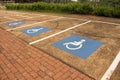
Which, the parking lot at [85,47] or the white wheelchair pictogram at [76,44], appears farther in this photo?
the white wheelchair pictogram at [76,44]

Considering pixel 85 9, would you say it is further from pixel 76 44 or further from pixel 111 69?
pixel 111 69

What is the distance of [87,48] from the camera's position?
454 centimetres

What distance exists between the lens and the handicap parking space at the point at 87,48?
3.61 meters

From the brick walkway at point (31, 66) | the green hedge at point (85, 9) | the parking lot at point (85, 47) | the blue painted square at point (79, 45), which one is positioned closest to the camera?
the brick walkway at point (31, 66)

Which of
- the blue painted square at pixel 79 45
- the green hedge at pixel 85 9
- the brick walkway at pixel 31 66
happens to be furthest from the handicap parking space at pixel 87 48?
the green hedge at pixel 85 9

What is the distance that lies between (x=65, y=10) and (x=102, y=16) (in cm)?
412

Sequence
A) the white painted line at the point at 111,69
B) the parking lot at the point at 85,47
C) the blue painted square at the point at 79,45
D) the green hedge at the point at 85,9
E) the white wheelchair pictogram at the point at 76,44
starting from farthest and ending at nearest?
the green hedge at the point at 85,9 → the white wheelchair pictogram at the point at 76,44 → the blue painted square at the point at 79,45 → the parking lot at the point at 85,47 → the white painted line at the point at 111,69

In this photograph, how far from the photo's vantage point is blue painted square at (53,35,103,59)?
4.28m

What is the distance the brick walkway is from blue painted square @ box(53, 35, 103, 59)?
773mm

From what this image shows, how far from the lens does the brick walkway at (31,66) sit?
3282 millimetres

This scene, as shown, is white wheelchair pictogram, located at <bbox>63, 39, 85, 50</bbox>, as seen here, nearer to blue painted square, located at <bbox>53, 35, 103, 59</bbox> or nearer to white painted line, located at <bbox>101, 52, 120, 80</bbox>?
blue painted square, located at <bbox>53, 35, 103, 59</bbox>

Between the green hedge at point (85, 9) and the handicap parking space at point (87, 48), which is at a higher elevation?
the green hedge at point (85, 9)

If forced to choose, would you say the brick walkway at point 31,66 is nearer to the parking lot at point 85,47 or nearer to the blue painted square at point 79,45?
the parking lot at point 85,47

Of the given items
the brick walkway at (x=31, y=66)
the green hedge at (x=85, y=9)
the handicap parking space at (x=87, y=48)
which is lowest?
the brick walkway at (x=31, y=66)
